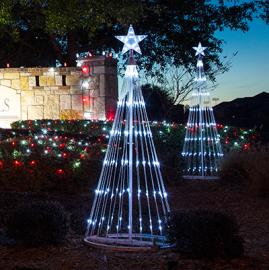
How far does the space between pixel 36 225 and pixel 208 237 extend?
188 cm

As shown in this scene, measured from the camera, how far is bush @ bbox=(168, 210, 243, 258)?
6219 millimetres

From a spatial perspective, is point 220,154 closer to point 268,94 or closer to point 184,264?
point 184,264

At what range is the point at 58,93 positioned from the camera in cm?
2127

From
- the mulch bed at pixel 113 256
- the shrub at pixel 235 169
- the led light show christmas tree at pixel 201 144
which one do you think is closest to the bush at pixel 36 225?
the mulch bed at pixel 113 256

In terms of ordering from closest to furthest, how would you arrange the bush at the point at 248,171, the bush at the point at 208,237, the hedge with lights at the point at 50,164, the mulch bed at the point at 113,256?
the mulch bed at the point at 113,256, the bush at the point at 208,237, the hedge with lights at the point at 50,164, the bush at the point at 248,171

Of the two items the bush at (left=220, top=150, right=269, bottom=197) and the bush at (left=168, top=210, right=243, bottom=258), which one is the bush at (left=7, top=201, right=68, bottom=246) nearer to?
the bush at (left=168, top=210, right=243, bottom=258)

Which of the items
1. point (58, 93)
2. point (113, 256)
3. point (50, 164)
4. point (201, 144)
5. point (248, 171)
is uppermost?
point (58, 93)

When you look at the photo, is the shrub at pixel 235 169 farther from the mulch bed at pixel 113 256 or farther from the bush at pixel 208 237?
the bush at pixel 208 237

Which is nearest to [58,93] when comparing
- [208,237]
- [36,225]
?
[36,225]

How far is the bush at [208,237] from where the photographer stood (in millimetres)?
6219

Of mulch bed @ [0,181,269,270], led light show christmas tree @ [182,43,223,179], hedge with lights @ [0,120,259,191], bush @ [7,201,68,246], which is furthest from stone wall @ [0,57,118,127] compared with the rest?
bush @ [7,201,68,246]

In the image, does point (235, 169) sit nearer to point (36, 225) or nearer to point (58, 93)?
point (36, 225)

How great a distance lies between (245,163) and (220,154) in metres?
2.16

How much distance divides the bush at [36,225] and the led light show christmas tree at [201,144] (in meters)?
7.62
